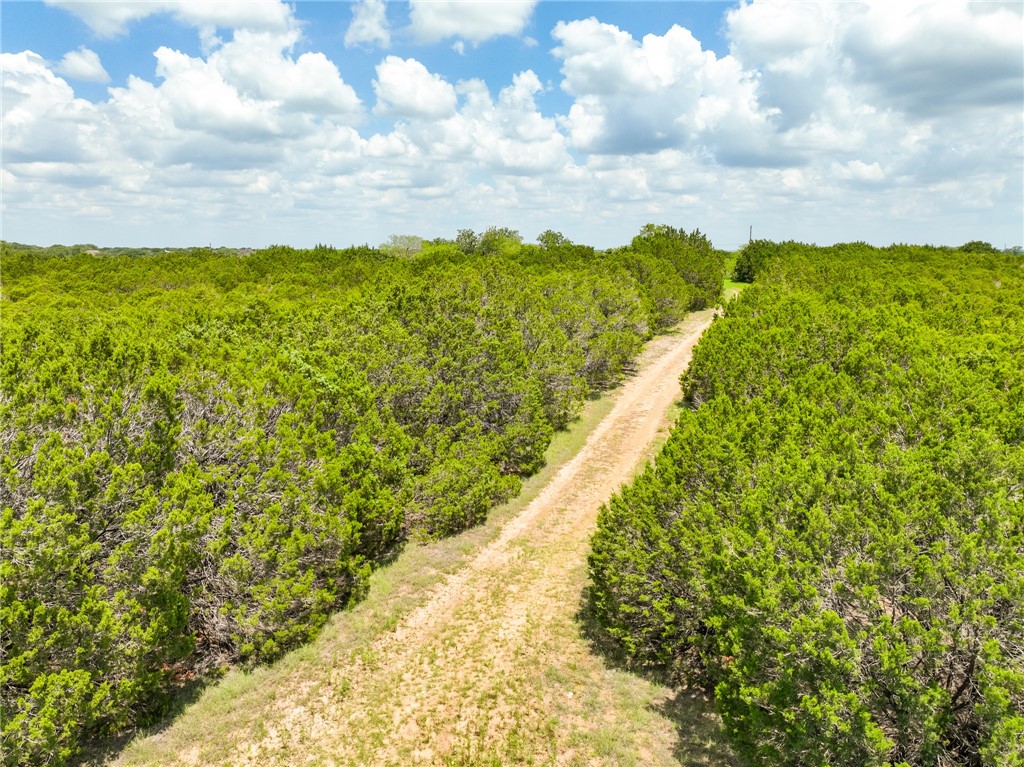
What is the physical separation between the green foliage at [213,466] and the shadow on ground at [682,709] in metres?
6.83

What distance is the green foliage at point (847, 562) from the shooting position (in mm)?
8117

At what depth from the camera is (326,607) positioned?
1598 centimetres

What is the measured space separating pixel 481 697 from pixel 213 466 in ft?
28.8

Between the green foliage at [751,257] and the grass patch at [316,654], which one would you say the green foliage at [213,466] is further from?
the green foliage at [751,257]

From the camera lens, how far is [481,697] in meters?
13.3

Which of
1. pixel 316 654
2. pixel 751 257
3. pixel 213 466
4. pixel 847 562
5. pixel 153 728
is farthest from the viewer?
pixel 751 257

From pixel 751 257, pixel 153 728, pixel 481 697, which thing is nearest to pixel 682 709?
pixel 481 697

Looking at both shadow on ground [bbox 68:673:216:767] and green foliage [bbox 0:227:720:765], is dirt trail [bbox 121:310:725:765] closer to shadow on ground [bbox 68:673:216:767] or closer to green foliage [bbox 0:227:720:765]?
shadow on ground [bbox 68:673:216:767]

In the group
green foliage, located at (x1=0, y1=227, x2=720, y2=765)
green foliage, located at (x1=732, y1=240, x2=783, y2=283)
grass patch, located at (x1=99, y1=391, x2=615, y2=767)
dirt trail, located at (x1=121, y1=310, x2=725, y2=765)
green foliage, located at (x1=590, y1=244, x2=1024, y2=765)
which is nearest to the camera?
green foliage, located at (x1=590, y1=244, x2=1024, y2=765)

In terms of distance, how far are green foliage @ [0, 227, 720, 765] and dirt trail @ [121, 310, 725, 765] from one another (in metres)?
2.21

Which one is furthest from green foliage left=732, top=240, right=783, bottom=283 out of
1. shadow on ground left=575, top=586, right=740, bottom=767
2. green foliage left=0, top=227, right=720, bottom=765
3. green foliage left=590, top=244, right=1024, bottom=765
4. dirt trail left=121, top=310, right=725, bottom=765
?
shadow on ground left=575, top=586, right=740, bottom=767

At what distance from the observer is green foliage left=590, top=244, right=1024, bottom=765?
8117 mm

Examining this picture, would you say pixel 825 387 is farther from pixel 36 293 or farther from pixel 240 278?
pixel 240 278

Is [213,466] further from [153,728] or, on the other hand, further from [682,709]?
[682,709]
